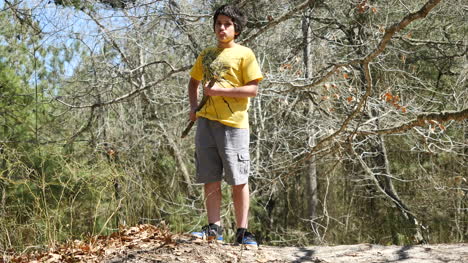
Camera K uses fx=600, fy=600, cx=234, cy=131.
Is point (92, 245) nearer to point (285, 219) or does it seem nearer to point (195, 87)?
point (195, 87)

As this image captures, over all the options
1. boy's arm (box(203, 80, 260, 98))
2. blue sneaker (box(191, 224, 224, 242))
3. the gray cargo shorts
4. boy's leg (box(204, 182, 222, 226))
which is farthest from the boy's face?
blue sneaker (box(191, 224, 224, 242))

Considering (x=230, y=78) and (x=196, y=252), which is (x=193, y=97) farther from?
(x=196, y=252)

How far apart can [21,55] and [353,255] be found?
6552 mm

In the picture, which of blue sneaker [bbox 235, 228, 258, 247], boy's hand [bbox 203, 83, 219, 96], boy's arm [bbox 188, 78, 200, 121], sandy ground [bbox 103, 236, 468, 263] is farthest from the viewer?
boy's arm [bbox 188, 78, 200, 121]

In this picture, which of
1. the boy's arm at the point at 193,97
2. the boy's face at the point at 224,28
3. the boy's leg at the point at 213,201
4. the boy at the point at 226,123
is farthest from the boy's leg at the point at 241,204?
the boy's face at the point at 224,28

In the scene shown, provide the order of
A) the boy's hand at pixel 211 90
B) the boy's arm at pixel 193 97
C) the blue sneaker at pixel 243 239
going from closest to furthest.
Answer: the boy's hand at pixel 211 90 < the blue sneaker at pixel 243 239 < the boy's arm at pixel 193 97

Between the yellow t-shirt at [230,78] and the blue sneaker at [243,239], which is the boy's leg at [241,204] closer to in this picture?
the blue sneaker at [243,239]

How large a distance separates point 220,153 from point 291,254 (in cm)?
73

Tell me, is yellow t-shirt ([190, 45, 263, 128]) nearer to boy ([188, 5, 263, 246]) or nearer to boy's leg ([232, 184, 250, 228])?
boy ([188, 5, 263, 246])

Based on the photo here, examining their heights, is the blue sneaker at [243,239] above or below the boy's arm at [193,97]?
below

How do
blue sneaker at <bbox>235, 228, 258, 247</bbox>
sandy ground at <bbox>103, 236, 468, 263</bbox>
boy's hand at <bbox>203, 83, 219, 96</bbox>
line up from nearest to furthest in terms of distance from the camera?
sandy ground at <bbox>103, 236, 468, 263</bbox>
boy's hand at <bbox>203, 83, 219, 96</bbox>
blue sneaker at <bbox>235, 228, 258, 247</bbox>

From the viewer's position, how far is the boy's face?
3553mm

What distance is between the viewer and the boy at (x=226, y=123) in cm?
344

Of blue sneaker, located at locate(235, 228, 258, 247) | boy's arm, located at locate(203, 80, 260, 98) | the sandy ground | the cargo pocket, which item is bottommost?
the sandy ground
